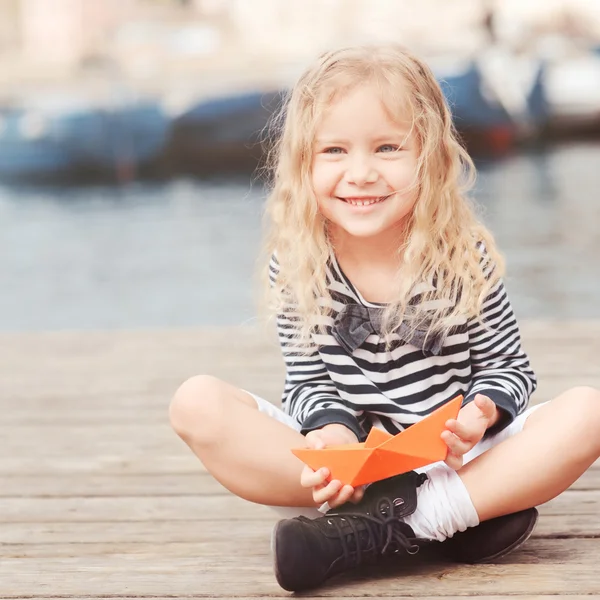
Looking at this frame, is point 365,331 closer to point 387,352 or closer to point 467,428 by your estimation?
point 387,352

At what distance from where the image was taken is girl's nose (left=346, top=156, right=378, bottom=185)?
1.39m

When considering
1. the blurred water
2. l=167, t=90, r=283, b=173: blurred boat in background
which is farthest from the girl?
l=167, t=90, r=283, b=173: blurred boat in background

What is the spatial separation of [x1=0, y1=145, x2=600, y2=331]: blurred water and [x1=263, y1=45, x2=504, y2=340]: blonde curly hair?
4.30 ft

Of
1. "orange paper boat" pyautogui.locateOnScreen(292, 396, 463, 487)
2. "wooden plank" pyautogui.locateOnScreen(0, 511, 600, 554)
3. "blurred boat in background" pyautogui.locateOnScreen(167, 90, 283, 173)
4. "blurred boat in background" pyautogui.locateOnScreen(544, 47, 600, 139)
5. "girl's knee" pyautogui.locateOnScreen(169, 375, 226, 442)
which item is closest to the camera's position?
"orange paper boat" pyautogui.locateOnScreen(292, 396, 463, 487)

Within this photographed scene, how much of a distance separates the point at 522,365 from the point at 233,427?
1.33 ft

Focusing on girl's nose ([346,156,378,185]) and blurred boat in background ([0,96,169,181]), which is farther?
blurred boat in background ([0,96,169,181])

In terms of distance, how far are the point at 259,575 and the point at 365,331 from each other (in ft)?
1.14

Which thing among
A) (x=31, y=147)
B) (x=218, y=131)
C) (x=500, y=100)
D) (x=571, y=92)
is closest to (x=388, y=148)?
(x=218, y=131)

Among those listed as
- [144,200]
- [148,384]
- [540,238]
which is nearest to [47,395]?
[148,384]

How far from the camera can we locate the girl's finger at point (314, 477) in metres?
1.28

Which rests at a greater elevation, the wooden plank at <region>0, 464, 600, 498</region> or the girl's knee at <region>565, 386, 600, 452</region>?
the girl's knee at <region>565, 386, 600, 452</region>

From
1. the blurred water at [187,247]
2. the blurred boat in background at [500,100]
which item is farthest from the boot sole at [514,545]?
the blurred boat in background at [500,100]

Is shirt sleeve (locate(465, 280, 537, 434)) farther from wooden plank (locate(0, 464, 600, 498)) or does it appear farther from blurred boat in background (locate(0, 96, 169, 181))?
blurred boat in background (locate(0, 96, 169, 181))

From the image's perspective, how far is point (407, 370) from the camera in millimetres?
1438
